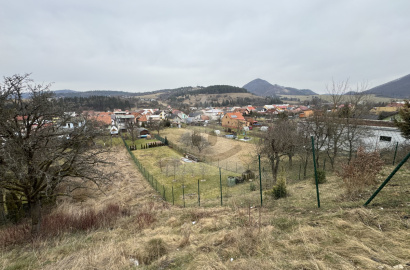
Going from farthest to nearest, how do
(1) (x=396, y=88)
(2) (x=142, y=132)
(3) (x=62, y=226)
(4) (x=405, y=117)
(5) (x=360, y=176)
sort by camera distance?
(1) (x=396, y=88) < (2) (x=142, y=132) < (4) (x=405, y=117) < (3) (x=62, y=226) < (5) (x=360, y=176)

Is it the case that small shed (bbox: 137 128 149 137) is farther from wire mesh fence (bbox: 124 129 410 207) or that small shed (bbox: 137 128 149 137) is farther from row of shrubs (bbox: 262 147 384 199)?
row of shrubs (bbox: 262 147 384 199)

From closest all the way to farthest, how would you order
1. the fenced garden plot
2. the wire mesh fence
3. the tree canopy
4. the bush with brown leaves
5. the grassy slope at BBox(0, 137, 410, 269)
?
1. the grassy slope at BBox(0, 137, 410, 269)
2. the bush with brown leaves
3. the tree canopy
4. the fenced garden plot
5. the wire mesh fence

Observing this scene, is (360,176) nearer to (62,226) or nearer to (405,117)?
(62,226)

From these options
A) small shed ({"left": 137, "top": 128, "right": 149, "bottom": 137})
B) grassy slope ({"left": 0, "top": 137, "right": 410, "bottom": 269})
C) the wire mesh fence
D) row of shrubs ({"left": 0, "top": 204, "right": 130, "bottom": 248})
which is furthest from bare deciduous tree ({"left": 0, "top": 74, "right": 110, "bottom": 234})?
small shed ({"left": 137, "top": 128, "right": 149, "bottom": 137})

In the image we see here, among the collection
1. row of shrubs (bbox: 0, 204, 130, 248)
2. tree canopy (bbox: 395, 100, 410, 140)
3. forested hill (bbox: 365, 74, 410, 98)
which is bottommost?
row of shrubs (bbox: 0, 204, 130, 248)

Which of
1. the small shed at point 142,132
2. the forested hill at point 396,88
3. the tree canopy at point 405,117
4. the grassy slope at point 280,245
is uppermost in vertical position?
the forested hill at point 396,88

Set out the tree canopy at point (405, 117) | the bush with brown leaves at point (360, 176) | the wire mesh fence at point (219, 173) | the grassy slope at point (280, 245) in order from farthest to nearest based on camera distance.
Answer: the wire mesh fence at point (219, 173)
the tree canopy at point (405, 117)
the bush with brown leaves at point (360, 176)
the grassy slope at point (280, 245)

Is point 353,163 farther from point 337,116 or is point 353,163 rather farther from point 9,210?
point 9,210

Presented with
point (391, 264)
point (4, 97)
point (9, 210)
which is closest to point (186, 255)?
point (391, 264)

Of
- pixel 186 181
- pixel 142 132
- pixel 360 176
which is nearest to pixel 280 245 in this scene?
pixel 360 176

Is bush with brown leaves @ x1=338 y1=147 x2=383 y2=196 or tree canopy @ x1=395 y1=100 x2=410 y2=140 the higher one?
tree canopy @ x1=395 y1=100 x2=410 y2=140

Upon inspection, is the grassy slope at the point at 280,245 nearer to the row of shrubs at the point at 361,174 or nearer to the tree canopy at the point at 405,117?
the row of shrubs at the point at 361,174

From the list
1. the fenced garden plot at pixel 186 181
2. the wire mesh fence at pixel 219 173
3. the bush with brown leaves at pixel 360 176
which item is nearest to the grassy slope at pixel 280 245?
the bush with brown leaves at pixel 360 176

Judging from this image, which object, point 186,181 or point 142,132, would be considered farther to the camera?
point 142,132
